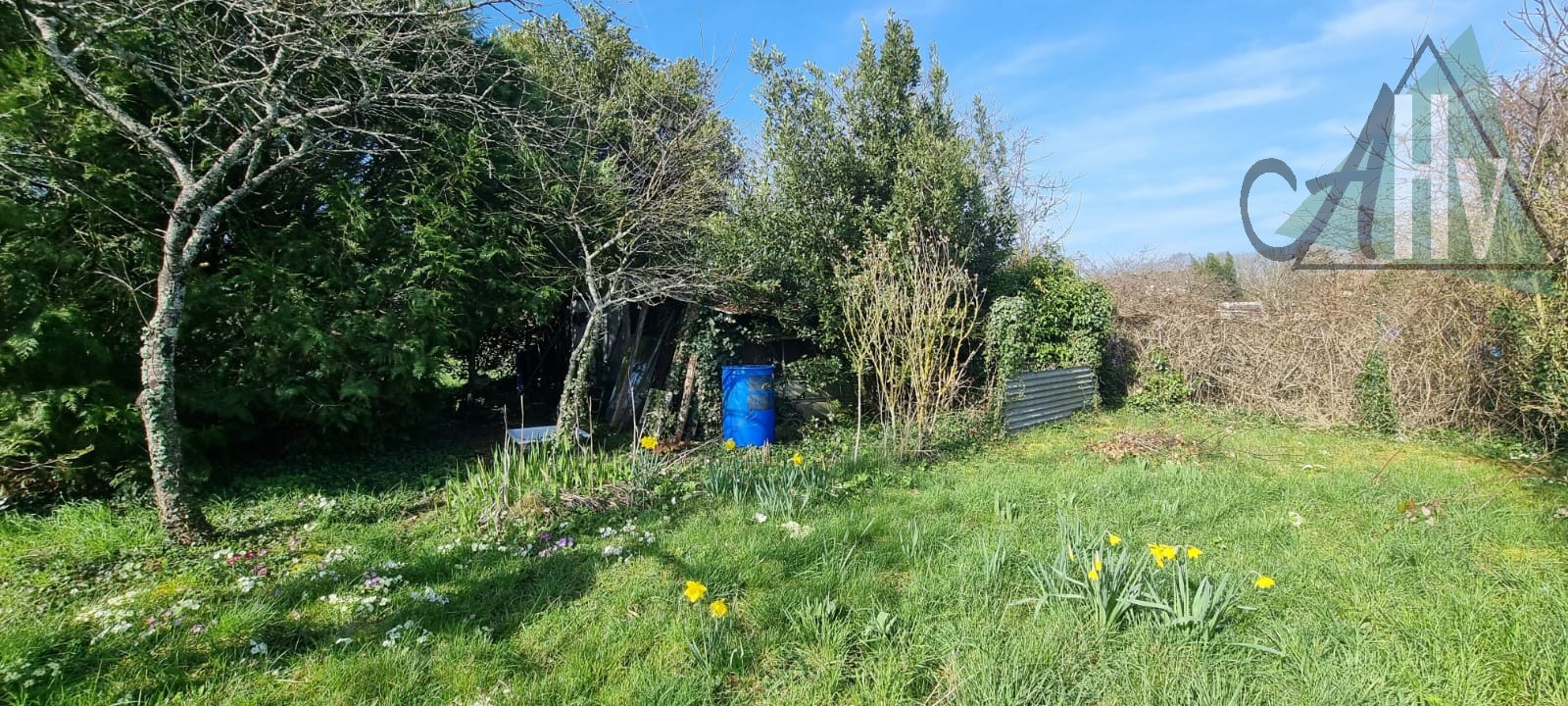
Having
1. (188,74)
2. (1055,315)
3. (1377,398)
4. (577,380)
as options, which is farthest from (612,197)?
→ (1377,398)

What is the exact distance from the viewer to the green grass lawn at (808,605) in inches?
80.1

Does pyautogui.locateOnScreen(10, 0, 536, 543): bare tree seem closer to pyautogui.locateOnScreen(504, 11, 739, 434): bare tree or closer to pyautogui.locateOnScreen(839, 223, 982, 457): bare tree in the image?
pyautogui.locateOnScreen(504, 11, 739, 434): bare tree

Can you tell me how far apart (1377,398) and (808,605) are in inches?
290

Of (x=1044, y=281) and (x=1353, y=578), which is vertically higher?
(x=1044, y=281)

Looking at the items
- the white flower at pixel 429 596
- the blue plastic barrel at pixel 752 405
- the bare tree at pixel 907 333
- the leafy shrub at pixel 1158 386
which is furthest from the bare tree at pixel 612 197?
the leafy shrub at pixel 1158 386

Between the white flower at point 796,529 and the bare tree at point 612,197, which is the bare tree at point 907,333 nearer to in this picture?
the white flower at point 796,529

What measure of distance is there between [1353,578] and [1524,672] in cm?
72

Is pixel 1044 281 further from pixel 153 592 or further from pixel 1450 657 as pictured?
pixel 153 592

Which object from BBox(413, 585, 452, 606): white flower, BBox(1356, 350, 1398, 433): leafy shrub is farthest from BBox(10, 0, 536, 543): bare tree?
BBox(1356, 350, 1398, 433): leafy shrub

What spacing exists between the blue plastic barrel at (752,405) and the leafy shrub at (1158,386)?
5159 millimetres

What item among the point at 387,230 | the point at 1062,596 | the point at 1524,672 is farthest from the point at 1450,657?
the point at 387,230

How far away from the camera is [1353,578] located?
276 cm

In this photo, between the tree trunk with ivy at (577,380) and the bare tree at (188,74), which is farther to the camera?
the tree trunk with ivy at (577,380)

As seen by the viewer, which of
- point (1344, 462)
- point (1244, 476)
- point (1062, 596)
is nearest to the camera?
point (1062, 596)
